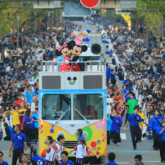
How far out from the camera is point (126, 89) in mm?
A: 26422

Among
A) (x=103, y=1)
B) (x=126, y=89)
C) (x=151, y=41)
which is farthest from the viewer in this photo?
(x=151, y=41)

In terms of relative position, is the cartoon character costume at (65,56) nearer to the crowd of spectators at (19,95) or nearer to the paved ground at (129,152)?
the crowd of spectators at (19,95)

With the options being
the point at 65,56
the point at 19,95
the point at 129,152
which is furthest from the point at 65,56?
the point at 19,95

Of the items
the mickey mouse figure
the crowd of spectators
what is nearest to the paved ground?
the crowd of spectators

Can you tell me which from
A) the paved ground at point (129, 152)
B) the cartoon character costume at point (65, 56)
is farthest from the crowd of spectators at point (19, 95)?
the cartoon character costume at point (65, 56)

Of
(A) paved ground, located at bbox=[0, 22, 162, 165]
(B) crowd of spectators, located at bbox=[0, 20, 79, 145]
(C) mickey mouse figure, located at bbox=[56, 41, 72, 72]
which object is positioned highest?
(C) mickey mouse figure, located at bbox=[56, 41, 72, 72]

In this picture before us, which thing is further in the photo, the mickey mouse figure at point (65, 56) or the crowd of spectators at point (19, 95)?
the crowd of spectators at point (19, 95)

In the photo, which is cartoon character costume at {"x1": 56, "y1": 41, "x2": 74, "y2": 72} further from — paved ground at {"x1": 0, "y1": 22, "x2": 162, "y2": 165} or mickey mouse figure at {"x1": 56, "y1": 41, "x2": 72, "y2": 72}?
paved ground at {"x1": 0, "y1": 22, "x2": 162, "y2": 165}

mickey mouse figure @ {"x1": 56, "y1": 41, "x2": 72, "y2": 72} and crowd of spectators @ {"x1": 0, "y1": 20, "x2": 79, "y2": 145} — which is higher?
mickey mouse figure @ {"x1": 56, "y1": 41, "x2": 72, "y2": 72}

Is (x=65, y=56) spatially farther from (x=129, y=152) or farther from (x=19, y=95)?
(x=19, y=95)

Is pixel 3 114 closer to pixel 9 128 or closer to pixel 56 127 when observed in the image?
pixel 9 128

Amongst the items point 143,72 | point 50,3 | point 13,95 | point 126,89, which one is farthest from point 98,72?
point 143,72

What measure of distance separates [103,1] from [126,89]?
5638 millimetres

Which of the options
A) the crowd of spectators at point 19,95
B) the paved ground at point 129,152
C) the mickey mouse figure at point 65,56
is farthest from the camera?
the crowd of spectators at point 19,95
